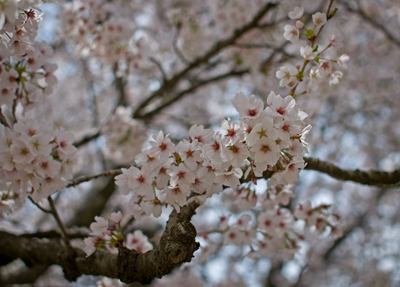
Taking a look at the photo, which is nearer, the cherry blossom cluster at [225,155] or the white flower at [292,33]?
the cherry blossom cluster at [225,155]

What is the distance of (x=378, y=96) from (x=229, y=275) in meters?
5.68

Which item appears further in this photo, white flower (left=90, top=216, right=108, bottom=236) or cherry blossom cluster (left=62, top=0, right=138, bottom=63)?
cherry blossom cluster (left=62, top=0, right=138, bottom=63)

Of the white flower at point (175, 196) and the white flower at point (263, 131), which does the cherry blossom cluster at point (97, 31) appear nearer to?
the white flower at point (175, 196)

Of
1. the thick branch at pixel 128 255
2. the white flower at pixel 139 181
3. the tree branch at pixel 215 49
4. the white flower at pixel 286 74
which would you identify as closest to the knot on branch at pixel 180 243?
the thick branch at pixel 128 255

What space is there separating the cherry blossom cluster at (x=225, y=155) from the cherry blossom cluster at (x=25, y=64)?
916 millimetres

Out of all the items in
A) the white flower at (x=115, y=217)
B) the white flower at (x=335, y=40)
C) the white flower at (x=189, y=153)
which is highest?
the white flower at (x=335, y=40)

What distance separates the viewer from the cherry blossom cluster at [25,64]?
5.20 feet

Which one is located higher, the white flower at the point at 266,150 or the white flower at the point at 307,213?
the white flower at the point at 266,150

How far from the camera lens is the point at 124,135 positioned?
3816 millimetres

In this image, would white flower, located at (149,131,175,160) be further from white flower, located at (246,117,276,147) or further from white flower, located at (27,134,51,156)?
white flower, located at (27,134,51,156)

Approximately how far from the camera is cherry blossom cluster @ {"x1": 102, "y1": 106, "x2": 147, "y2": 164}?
12.2 ft

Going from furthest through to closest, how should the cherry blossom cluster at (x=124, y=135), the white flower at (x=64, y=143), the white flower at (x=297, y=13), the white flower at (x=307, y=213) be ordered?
the cherry blossom cluster at (x=124, y=135)
the white flower at (x=307, y=213)
the white flower at (x=297, y=13)
the white flower at (x=64, y=143)

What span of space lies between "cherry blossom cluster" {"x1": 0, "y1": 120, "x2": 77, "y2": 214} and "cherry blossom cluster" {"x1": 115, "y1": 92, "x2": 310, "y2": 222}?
0.36m

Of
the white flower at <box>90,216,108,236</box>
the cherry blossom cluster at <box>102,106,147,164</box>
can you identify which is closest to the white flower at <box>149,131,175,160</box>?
the white flower at <box>90,216,108,236</box>
